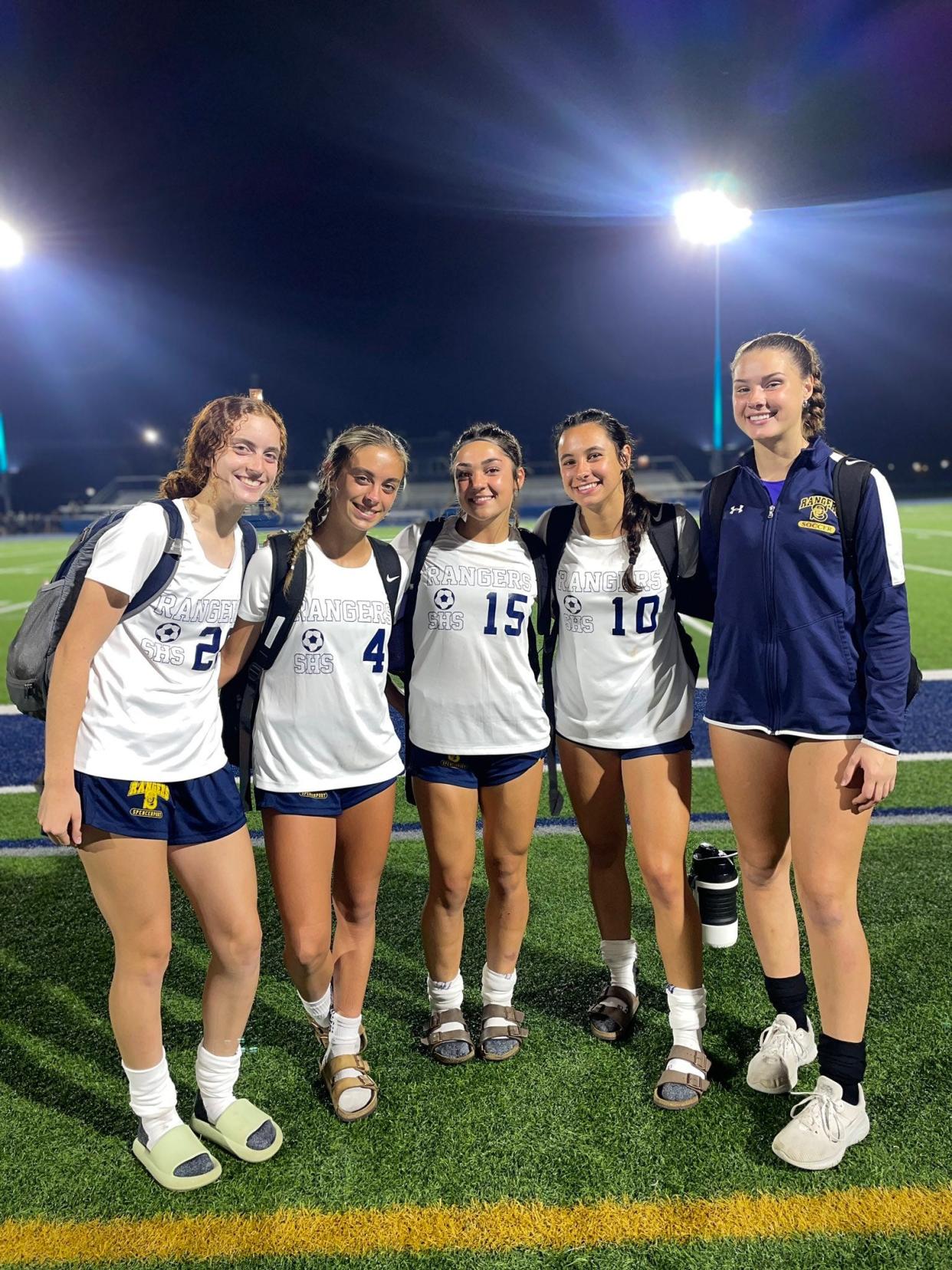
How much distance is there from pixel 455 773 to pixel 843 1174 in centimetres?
146

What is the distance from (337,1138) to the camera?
7.59ft

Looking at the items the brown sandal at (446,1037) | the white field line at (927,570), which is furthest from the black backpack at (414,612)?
the white field line at (927,570)

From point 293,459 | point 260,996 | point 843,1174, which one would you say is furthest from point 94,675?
point 293,459

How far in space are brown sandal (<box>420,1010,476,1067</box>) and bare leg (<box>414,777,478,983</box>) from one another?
143 mm

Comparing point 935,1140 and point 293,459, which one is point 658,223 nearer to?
point 293,459

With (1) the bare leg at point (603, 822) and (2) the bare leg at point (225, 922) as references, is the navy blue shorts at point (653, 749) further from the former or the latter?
(2) the bare leg at point (225, 922)

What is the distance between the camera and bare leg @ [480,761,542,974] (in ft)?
8.61

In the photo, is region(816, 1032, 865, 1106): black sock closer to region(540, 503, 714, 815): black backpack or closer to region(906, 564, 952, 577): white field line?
region(540, 503, 714, 815): black backpack

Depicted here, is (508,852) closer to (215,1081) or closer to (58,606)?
(215,1081)

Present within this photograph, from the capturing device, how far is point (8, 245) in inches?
1519

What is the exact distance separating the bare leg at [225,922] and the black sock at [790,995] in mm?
1539

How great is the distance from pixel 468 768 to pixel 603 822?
477 mm

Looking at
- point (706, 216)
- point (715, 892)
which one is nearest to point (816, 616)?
point (715, 892)

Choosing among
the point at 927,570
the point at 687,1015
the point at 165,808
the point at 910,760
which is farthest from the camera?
the point at 927,570
